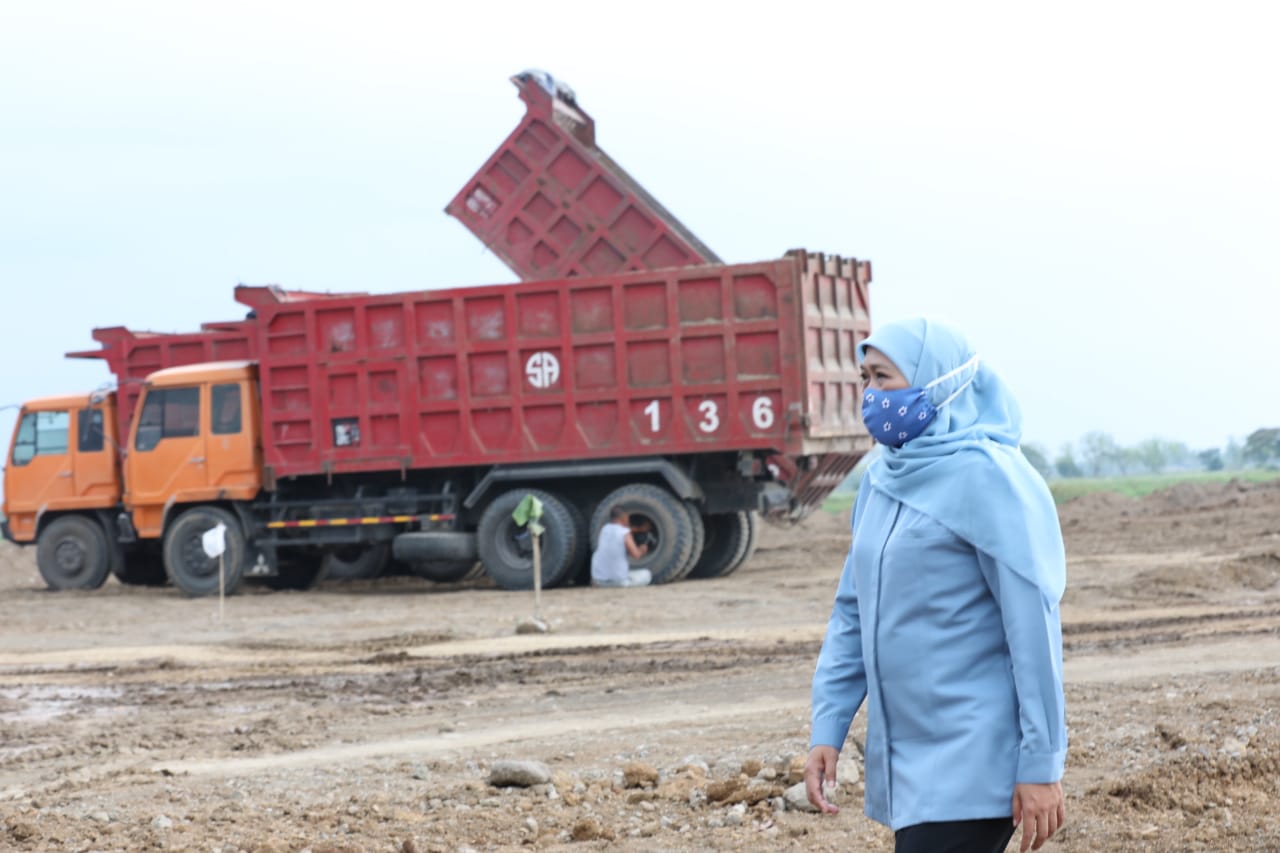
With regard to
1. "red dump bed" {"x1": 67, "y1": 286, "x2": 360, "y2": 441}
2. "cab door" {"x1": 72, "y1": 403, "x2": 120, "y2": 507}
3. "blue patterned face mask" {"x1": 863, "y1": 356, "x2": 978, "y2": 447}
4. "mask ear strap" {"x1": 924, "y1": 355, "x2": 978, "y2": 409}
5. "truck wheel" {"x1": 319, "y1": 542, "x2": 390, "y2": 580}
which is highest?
"red dump bed" {"x1": 67, "y1": 286, "x2": 360, "y2": 441}

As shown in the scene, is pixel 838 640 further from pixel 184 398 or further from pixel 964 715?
pixel 184 398

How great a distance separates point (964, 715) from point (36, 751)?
7.35 m

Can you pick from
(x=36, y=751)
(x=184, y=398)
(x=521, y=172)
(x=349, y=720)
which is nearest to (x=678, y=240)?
(x=521, y=172)

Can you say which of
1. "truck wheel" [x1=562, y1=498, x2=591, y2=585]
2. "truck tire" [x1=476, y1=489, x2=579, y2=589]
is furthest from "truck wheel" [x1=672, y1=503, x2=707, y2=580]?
"truck tire" [x1=476, y1=489, x2=579, y2=589]

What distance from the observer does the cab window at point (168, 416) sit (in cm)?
1928

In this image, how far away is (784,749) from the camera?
25.1 feet

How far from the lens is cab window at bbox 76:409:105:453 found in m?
20.4

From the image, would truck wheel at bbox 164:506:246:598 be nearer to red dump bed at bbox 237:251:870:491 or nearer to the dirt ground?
the dirt ground

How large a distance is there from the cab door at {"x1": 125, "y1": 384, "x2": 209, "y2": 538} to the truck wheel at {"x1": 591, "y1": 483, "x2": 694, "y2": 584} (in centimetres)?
485

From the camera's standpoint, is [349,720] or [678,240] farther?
[678,240]

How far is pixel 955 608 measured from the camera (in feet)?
10.8

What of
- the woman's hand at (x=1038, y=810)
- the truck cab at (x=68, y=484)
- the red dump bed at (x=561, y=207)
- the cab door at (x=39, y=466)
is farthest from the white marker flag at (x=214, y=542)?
the woman's hand at (x=1038, y=810)

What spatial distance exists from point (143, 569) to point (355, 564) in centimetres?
261

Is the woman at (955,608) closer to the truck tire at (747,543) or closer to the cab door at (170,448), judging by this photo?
the truck tire at (747,543)
